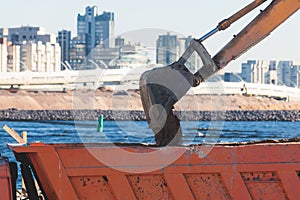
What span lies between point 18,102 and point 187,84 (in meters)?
133

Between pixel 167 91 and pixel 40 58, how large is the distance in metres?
178

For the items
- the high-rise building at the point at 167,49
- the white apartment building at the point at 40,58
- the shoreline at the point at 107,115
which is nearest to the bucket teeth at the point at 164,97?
the high-rise building at the point at 167,49

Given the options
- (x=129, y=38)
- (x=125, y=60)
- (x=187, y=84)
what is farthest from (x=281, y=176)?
(x=125, y=60)

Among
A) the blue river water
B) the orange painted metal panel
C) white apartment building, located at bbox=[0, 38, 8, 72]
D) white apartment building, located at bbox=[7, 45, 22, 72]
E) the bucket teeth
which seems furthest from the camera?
white apartment building, located at bbox=[7, 45, 22, 72]

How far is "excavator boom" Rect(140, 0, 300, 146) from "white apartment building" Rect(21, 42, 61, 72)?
165 m

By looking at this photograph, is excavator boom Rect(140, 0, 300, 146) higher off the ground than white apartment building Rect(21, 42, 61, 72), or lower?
higher

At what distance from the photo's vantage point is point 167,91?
11.6 meters

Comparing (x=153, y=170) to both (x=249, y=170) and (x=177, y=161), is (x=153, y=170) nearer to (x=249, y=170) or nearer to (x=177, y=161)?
(x=177, y=161)

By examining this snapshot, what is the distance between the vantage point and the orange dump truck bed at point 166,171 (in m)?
9.99

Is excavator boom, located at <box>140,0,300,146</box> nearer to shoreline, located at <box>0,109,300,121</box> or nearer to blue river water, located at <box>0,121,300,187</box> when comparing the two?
blue river water, located at <box>0,121,300,187</box>

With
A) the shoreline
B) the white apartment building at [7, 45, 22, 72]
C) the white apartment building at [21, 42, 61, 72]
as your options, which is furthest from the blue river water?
the white apartment building at [21, 42, 61, 72]

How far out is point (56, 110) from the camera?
140 m

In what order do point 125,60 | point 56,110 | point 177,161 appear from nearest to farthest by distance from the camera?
point 177,161, point 125,60, point 56,110

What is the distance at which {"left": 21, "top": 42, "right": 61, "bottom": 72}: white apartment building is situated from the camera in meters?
182
